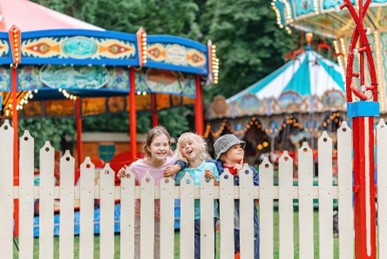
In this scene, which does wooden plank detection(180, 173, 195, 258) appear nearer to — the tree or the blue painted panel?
the blue painted panel

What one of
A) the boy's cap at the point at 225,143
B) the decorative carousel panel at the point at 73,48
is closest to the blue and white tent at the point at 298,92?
the decorative carousel panel at the point at 73,48

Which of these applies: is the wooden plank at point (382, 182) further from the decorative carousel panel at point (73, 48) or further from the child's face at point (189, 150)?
the decorative carousel panel at point (73, 48)

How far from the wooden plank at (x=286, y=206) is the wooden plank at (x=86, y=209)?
129cm

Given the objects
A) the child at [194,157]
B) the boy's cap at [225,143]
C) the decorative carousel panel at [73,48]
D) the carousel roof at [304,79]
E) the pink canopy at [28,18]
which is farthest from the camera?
the carousel roof at [304,79]

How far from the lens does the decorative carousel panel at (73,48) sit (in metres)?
13.7

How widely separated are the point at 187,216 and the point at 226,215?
269 mm

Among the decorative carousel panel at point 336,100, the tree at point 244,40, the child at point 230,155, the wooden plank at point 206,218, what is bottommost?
the wooden plank at point 206,218

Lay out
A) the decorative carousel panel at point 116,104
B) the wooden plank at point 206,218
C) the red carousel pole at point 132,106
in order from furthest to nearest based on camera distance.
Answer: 1. the decorative carousel panel at point 116,104
2. the red carousel pole at point 132,106
3. the wooden plank at point 206,218

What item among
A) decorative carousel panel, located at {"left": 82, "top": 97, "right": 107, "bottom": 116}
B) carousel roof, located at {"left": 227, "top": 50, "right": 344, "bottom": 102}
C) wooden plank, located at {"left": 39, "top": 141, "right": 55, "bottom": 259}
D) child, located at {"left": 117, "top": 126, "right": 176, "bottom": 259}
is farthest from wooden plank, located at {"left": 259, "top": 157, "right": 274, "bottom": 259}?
carousel roof, located at {"left": 227, "top": 50, "right": 344, "bottom": 102}

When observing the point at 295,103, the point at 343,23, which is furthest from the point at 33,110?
the point at 343,23

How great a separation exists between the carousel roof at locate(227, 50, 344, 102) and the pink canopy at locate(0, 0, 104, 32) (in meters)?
8.79

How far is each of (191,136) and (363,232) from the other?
1.49 m

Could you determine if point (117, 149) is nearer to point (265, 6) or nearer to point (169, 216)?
point (265, 6)

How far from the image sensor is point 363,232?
6336 millimetres
